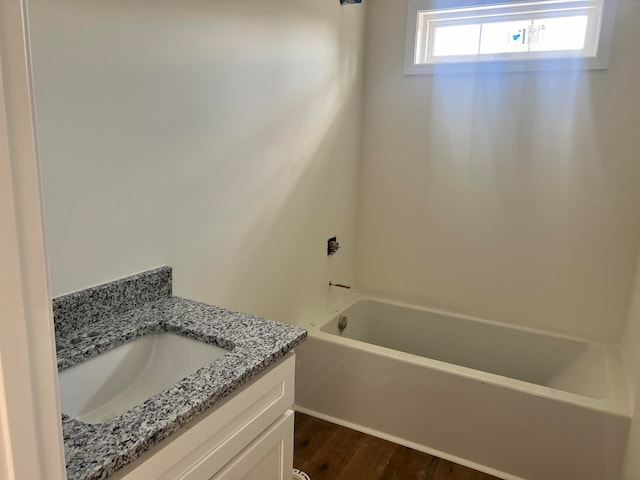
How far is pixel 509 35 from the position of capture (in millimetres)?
2475

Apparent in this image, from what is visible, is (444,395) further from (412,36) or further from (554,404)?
(412,36)

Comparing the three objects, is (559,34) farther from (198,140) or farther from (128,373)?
(128,373)

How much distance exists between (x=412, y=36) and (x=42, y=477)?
2686mm

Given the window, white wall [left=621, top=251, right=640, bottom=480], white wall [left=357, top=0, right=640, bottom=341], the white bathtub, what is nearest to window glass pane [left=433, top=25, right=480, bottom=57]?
the window

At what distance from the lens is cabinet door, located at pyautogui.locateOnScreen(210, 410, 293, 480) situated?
1126mm

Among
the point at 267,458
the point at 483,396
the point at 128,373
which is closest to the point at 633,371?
the point at 483,396

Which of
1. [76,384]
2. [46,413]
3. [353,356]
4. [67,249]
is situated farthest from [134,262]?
[353,356]

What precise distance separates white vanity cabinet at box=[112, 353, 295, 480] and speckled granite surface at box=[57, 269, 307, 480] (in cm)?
4

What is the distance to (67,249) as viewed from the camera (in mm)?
1250

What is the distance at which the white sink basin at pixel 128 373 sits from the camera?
1167 millimetres

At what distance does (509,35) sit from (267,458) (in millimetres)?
2392

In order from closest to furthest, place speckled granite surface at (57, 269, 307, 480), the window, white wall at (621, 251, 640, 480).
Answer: speckled granite surface at (57, 269, 307, 480) < white wall at (621, 251, 640, 480) < the window

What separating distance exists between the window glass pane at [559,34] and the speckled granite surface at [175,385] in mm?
2082

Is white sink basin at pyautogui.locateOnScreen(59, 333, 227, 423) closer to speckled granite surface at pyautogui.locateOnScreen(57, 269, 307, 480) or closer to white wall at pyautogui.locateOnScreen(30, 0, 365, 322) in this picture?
speckled granite surface at pyautogui.locateOnScreen(57, 269, 307, 480)
